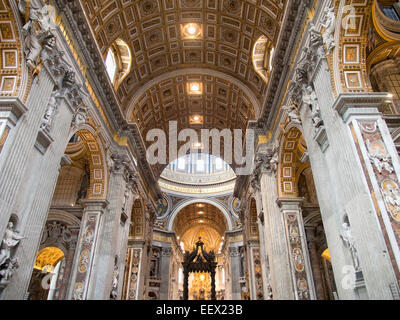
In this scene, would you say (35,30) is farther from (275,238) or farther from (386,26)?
(275,238)

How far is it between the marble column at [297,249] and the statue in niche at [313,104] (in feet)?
15.7

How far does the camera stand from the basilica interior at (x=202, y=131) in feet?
20.6

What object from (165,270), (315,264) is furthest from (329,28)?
(165,270)

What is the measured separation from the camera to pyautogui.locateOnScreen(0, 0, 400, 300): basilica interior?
6293 millimetres

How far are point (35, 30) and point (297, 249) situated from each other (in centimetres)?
1099

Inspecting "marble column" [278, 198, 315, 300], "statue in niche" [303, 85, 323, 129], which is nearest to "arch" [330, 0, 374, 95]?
"statue in niche" [303, 85, 323, 129]

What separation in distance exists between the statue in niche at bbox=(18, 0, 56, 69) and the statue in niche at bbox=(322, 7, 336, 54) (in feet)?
22.7

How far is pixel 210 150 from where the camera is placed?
77.9 feet

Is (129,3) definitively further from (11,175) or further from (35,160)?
(11,175)

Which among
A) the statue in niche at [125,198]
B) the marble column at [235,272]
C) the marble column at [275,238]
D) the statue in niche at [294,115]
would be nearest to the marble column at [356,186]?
the statue in niche at [294,115]

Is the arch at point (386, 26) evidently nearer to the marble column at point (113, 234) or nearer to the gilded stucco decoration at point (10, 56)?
the gilded stucco decoration at point (10, 56)

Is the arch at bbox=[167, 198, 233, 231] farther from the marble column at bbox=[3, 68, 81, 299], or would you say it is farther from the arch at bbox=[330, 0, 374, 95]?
the arch at bbox=[330, 0, 374, 95]

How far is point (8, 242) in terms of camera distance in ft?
20.2
